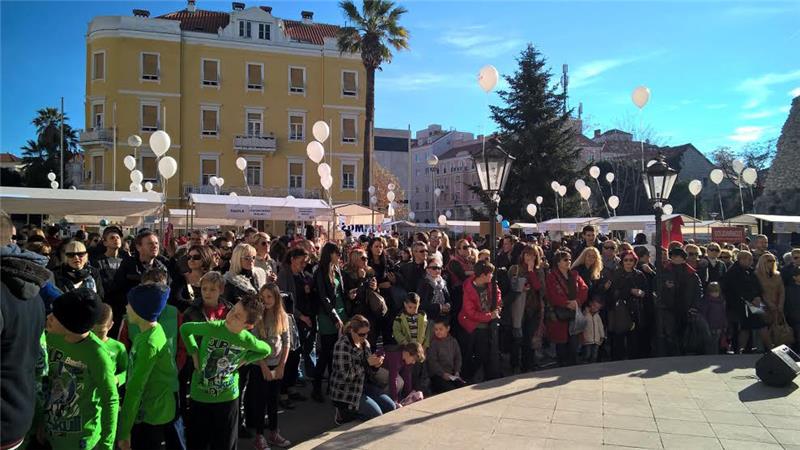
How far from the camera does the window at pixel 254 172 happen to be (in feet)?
141

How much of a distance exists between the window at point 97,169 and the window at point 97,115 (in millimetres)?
2311

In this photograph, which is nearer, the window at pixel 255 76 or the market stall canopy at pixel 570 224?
the market stall canopy at pixel 570 224

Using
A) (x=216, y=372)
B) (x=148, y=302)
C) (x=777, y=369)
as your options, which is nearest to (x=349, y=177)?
(x=777, y=369)

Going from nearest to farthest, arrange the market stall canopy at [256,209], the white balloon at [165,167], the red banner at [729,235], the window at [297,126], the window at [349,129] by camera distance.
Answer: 1. the market stall canopy at [256,209]
2. the white balloon at [165,167]
3. the red banner at [729,235]
4. the window at [297,126]
5. the window at [349,129]

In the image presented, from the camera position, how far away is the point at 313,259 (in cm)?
791

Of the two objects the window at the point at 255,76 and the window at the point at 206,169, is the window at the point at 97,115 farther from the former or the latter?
the window at the point at 255,76

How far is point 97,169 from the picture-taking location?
3997 centimetres

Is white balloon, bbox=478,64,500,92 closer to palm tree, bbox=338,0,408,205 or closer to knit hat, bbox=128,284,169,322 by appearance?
knit hat, bbox=128,284,169,322

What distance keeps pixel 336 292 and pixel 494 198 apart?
227 centimetres

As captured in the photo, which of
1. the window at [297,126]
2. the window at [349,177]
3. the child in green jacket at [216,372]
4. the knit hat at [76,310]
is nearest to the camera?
the knit hat at [76,310]

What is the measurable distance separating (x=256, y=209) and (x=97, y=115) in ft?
105

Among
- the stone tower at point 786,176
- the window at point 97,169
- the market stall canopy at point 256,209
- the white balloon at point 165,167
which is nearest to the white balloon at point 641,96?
the market stall canopy at point 256,209

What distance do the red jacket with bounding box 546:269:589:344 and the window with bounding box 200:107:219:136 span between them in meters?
38.7

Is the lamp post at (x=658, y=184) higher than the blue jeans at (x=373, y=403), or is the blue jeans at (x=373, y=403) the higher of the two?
the lamp post at (x=658, y=184)
